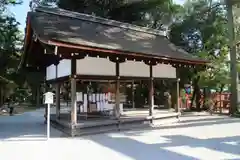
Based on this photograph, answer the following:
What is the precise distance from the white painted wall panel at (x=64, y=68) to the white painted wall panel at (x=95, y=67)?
1.34 feet

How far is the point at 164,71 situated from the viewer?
12305mm

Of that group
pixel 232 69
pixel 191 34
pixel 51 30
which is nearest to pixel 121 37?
pixel 51 30

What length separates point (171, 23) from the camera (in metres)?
19.8

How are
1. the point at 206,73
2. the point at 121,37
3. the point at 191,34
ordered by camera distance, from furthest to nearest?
the point at 191,34
the point at 206,73
the point at 121,37

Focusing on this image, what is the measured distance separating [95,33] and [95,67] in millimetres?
1886

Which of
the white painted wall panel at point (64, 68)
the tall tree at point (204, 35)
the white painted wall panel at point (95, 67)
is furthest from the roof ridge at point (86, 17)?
the tall tree at point (204, 35)

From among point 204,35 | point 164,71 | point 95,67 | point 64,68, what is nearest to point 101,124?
point 95,67

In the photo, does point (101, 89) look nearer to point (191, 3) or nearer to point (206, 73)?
point (206, 73)

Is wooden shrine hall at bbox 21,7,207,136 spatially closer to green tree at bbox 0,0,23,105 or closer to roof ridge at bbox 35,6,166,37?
roof ridge at bbox 35,6,166,37

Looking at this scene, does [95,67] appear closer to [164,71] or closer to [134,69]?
[134,69]

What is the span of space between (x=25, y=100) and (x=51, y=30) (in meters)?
29.1

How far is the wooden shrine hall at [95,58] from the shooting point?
9153 mm

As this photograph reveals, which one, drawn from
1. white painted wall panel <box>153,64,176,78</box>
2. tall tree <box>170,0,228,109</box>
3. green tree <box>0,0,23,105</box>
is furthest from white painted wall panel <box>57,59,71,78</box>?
tall tree <box>170,0,228,109</box>

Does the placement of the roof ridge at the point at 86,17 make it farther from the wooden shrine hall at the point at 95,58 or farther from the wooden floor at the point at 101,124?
the wooden floor at the point at 101,124
